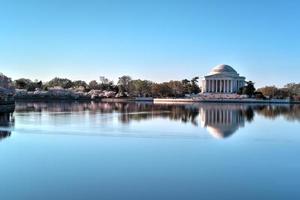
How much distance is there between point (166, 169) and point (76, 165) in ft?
8.79

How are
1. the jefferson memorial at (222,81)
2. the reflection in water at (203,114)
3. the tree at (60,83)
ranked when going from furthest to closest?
the tree at (60,83) → the jefferson memorial at (222,81) → the reflection in water at (203,114)

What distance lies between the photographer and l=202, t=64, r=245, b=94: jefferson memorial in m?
109

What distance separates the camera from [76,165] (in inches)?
525

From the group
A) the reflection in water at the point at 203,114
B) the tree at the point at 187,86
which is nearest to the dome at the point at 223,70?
the tree at the point at 187,86

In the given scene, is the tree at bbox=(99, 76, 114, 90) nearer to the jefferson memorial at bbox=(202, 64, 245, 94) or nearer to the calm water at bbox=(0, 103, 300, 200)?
the jefferson memorial at bbox=(202, 64, 245, 94)

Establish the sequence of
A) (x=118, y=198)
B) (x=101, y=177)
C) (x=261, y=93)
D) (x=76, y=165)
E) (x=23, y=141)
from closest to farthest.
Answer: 1. (x=118, y=198)
2. (x=101, y=177)
3. (x=76, y=165)
4. (x=23, y=141)
5. (x=261, y=93)

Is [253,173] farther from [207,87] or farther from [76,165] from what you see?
[207,87]

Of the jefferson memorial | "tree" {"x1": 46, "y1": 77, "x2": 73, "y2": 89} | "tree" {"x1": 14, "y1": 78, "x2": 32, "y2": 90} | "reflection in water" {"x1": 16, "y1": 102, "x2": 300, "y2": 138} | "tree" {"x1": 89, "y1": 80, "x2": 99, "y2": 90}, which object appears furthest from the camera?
"tree" {"x1": 46, "y1": 77, "x2": 73, "y2": 89}

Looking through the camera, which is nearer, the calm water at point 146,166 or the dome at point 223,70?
the calm water at point 146,166

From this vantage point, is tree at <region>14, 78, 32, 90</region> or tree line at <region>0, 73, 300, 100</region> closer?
tree line at <region>0, 73, 300, 100</region>

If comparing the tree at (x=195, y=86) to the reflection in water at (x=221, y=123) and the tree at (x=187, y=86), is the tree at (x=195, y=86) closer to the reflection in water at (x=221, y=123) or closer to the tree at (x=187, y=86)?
the tree at (x=187, y=86)

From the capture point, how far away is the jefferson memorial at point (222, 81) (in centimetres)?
10862

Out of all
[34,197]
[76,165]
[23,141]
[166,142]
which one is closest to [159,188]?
[34,197]

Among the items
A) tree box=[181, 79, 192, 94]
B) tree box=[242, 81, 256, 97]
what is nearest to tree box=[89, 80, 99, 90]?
tree box=[181, 79, 192, 94]
